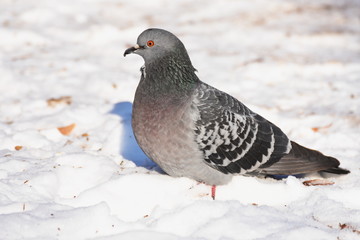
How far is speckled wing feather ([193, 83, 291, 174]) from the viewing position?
404 cm

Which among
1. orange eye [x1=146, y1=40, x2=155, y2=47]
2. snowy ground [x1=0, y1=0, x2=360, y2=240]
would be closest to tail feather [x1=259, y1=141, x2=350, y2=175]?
snowy ground [x1=0, y1=0, x2=360, y2=240]

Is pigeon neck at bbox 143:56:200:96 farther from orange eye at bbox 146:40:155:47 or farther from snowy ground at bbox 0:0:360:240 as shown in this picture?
snowy ground at bbox 0:0:360:240

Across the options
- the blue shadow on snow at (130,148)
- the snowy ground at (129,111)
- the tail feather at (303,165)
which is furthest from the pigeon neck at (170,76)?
the tail feather at (303,165)

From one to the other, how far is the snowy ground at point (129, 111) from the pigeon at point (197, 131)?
16 centimetres

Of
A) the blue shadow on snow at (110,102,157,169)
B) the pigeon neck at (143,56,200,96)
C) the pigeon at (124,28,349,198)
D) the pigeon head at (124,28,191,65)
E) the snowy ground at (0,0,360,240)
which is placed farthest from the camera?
the blue shadow on snow at (110,102,157,169)

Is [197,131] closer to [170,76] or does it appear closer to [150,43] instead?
[170,76]

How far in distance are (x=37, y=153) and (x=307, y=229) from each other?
2560mm

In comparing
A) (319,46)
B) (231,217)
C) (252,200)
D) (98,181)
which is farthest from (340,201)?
(319,46)

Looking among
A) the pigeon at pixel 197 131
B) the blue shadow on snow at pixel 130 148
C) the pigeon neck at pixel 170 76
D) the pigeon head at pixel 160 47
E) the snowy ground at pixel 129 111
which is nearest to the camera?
the snowy ground at pixel 129 111

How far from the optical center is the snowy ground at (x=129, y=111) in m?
3.38

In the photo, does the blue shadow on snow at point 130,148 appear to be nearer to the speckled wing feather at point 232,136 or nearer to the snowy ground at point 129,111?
the snowy ground at point 129,111

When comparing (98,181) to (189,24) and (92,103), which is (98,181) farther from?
(189,24)

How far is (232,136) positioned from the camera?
418 centimetres

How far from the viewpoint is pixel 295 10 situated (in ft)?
31.8
